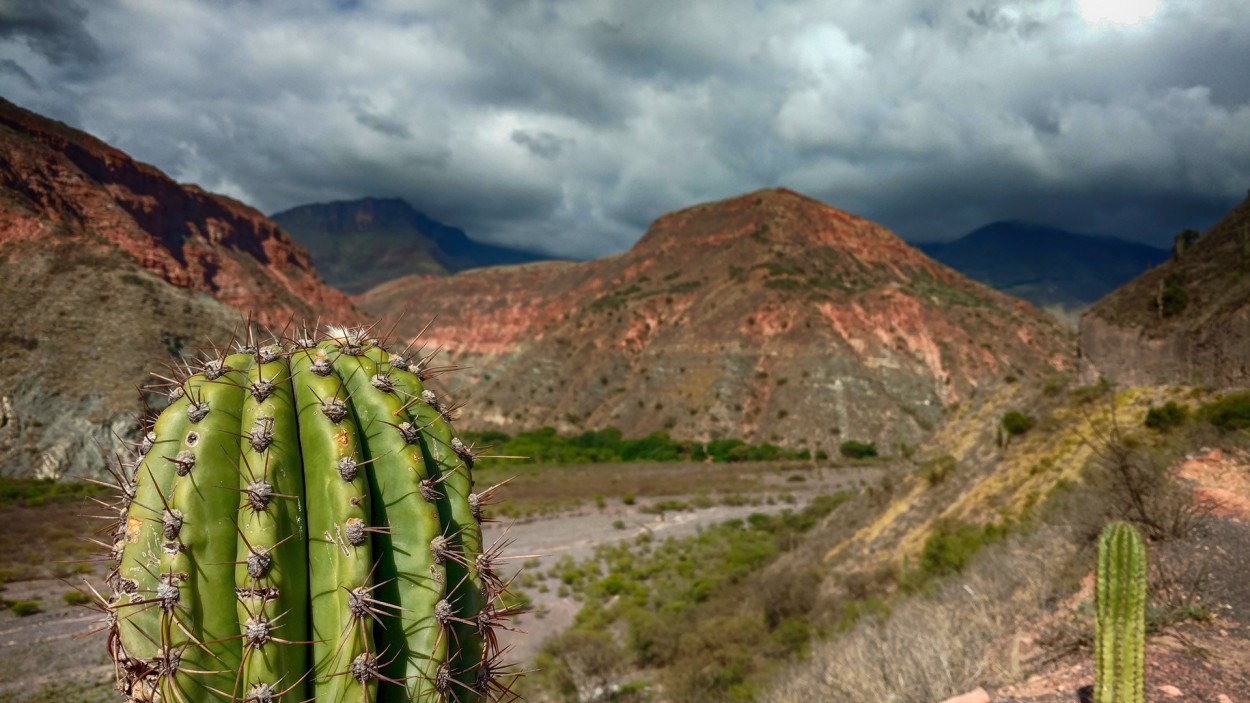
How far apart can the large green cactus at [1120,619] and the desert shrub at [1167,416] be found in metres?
6.84

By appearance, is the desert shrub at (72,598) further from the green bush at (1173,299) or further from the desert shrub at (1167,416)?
the green bush at (1173,299)

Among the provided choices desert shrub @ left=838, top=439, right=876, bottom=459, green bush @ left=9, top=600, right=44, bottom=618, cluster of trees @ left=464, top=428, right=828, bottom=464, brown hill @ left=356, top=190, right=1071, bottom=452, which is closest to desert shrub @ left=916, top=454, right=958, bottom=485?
green bush @ left=9, top=600, right=44, bottom=618

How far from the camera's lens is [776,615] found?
41.1 feet

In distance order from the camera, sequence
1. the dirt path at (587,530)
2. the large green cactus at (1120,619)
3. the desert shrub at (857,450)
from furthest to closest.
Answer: the desert shrub at (857,450)
the dirt path at (587,530)
the large green cactus at (1120,619)

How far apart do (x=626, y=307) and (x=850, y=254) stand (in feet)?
87.3

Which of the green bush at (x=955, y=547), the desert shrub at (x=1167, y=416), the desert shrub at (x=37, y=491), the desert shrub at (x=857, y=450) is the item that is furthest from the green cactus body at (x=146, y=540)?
the desert shrub at (x=857, y=450)

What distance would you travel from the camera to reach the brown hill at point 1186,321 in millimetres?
15461

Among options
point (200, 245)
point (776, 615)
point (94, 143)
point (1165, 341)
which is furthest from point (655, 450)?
point (94, 143)

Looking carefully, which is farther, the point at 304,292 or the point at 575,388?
the point at 304,292

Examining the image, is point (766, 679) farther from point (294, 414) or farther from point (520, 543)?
point (520, 543)

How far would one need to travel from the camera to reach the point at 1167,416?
395 inches

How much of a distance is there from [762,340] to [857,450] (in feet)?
46.1

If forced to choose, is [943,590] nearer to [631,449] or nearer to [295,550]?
[295,550]

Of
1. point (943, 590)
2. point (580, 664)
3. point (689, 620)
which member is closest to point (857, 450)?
point (689, 620)
